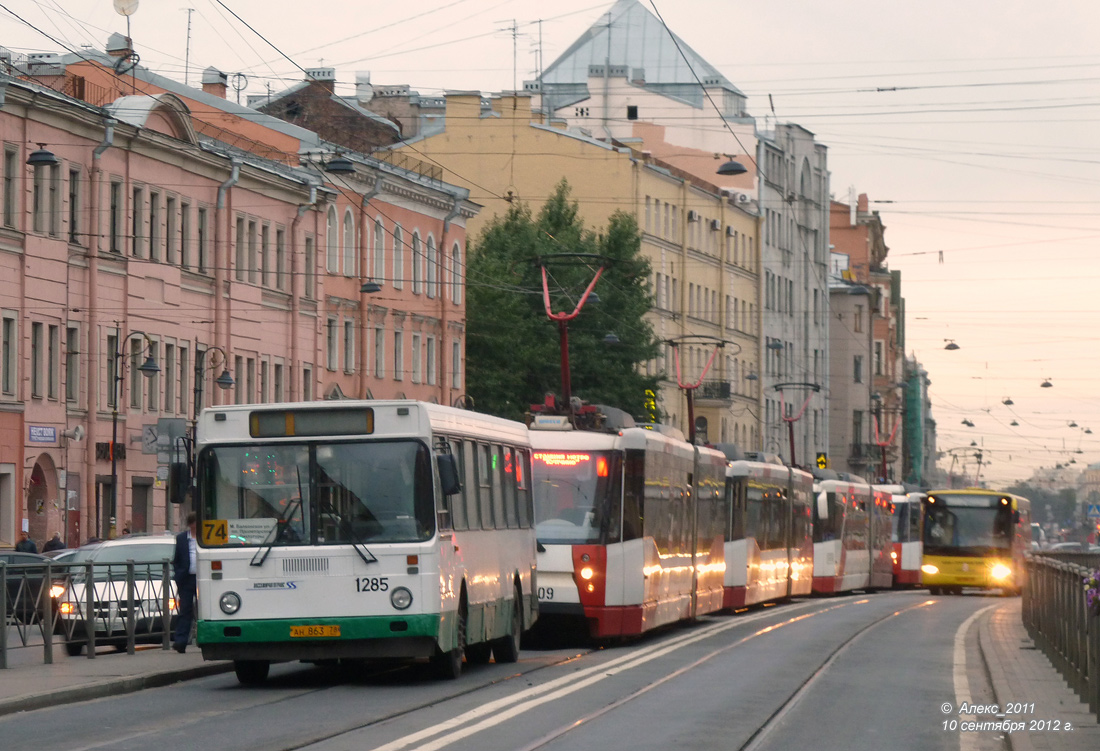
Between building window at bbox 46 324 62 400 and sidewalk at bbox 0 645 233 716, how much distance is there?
23.1 m

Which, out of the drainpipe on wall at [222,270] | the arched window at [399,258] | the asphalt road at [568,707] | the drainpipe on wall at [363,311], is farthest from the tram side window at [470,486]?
the arched window at [399,258]

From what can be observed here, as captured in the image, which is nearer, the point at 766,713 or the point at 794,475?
the point at 766,713

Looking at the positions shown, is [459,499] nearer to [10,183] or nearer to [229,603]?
[229,603]

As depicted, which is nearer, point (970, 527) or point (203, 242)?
point (203, 242)

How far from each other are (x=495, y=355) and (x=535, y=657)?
45.4 meters

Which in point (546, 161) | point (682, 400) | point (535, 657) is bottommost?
point (535, 657)

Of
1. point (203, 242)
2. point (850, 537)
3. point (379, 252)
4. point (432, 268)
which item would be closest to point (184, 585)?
point (203, 242)

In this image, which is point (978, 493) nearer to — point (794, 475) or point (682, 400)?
point (794, 475)

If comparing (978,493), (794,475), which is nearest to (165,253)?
(794,475)

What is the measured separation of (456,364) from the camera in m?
66.7

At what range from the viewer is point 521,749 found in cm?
1290

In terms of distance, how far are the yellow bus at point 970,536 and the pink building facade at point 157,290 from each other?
52.4 feet

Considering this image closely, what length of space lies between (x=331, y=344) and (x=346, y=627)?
4164 centimetres

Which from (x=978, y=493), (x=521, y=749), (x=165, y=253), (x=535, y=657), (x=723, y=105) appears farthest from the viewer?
(x=723, y=105)
